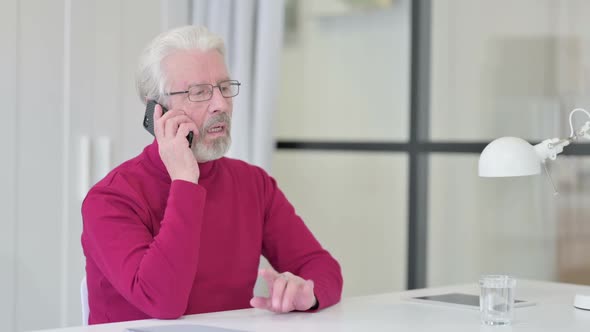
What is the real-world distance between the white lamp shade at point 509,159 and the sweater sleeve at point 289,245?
48cm

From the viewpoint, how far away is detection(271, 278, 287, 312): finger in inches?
73.3

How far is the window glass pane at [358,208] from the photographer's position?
337 cm

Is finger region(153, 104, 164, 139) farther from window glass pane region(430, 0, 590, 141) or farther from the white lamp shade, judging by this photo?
window glass pane region(430, 0, 590, 141)

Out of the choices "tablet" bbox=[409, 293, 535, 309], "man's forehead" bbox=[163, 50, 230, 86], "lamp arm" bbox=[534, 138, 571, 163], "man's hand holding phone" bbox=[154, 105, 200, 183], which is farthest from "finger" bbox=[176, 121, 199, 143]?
"lamp arm" bbox=[534, 138, 571, 163]

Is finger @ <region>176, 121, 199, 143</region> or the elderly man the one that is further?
finger @ <region>176, 121, 199, 143</region>

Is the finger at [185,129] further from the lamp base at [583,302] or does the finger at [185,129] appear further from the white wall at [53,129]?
the white wall at [53,129]

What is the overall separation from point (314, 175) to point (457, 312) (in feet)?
5.64

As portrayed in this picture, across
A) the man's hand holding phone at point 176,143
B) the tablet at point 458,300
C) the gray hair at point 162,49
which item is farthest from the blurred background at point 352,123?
the man's hand holding phone at point 176,143

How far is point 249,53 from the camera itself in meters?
3.51

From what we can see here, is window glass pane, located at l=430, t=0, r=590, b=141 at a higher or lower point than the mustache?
higher

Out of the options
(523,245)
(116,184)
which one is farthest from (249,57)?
(116,184)

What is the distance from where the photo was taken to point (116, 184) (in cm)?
205

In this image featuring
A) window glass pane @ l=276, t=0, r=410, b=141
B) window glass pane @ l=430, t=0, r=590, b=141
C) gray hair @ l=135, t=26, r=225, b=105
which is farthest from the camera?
window glass pane @ l=276, t=0, r=410, b=141

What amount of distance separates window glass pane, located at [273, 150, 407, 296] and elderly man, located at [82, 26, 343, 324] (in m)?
1.07
